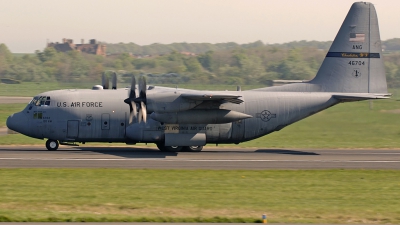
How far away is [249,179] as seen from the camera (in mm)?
21406

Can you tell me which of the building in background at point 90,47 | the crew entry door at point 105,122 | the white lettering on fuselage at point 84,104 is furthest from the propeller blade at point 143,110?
the building in background at point 90,47

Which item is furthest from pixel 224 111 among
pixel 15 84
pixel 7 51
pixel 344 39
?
pixel 7 51

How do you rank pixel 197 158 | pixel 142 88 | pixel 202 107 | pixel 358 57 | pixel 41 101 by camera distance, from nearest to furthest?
1. pixel 197 158
2. pixel 142 88
3. pixel 202 107
4. pixel 41 101
5. pixel 358 57

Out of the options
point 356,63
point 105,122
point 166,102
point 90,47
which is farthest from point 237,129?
point 90,47

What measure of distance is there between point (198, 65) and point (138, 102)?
168 feet

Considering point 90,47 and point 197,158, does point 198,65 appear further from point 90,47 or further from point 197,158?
point 197,158

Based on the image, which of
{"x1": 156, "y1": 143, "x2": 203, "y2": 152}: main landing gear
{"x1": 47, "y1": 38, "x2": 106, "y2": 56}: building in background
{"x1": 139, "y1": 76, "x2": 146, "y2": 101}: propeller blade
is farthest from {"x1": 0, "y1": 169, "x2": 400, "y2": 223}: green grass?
{"x1": 47, "y1": 38, "x2": 106, "y2": 56}: building in background

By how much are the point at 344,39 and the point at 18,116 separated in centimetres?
1843

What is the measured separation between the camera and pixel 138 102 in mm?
28453

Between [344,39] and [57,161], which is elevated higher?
[344,39]

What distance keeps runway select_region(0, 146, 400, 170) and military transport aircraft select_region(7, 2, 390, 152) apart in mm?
1013

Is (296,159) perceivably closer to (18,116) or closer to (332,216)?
(332,216)

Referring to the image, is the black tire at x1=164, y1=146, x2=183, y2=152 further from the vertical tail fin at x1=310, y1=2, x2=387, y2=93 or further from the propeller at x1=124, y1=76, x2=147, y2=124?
the vertical tail fin at x1=310, y1=2, x2=387, y2=93

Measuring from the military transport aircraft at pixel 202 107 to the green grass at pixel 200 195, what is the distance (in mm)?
6285
